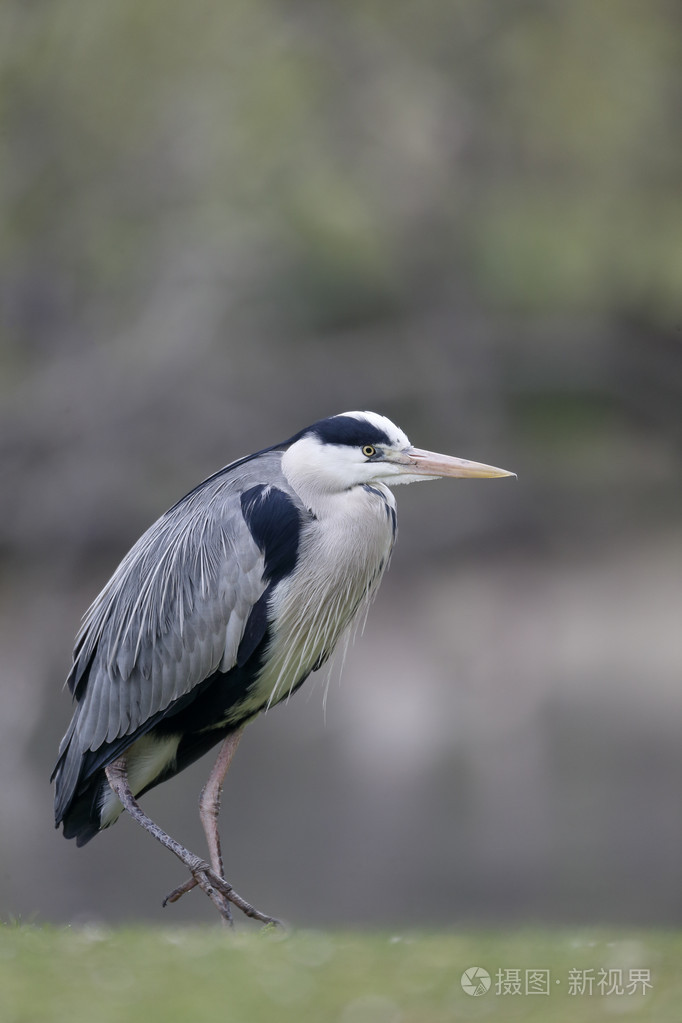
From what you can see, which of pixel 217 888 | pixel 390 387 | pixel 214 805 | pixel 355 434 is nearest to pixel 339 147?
pixel 390 387

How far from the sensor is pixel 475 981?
2.42m

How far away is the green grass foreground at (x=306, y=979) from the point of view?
2.25 metres

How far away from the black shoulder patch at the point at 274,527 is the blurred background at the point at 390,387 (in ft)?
14.1

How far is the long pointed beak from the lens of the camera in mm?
3498

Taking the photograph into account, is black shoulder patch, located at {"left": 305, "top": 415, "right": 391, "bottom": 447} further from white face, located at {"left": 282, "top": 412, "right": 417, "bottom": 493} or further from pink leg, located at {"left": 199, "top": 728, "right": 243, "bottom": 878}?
pink leg, located at {"left": 199, "top": 728, "right": 243, "bottom": 878}

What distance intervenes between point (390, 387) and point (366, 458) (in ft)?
16.9

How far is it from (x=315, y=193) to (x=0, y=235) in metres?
2.13

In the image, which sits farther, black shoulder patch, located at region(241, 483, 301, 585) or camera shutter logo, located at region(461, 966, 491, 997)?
black shoulder patch, located at region(241, 483, 301, 585)

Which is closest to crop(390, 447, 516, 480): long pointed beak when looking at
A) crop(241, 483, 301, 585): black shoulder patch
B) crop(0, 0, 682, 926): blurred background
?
crop(241, 483, 301, 585): black shoulder patch

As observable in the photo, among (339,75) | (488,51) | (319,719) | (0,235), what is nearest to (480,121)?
(488,51)

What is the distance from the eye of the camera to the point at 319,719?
31.6 ft

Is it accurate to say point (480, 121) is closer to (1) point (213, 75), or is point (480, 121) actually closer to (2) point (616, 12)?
(2) point (616, 12)

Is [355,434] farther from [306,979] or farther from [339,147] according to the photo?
[339,147]

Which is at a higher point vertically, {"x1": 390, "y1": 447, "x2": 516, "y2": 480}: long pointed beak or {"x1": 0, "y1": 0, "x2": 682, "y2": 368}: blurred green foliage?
{"x1": 0, "y1": 0, "x2": 682, "y2": 368}: blurred green foliage
